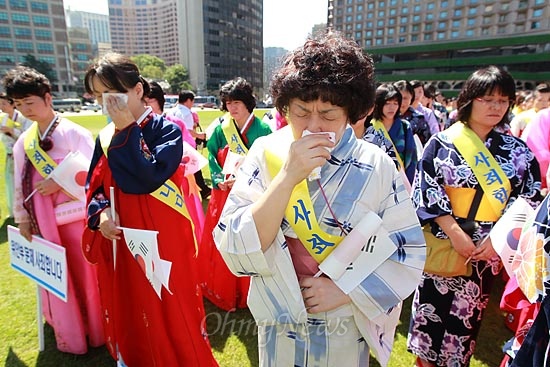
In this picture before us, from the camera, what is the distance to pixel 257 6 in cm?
9125

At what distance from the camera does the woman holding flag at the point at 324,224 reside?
1.21 meters

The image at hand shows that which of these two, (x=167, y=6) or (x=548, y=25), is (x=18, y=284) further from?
(x=167, y=6)

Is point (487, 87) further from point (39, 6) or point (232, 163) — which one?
point (39, 6)

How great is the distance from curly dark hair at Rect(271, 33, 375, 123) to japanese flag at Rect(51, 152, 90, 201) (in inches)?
73.0

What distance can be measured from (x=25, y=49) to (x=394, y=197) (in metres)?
82.9

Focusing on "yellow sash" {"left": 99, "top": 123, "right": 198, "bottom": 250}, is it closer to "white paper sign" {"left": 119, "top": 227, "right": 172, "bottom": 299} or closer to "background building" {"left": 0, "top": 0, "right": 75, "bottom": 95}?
"white paper sign" {"left": 119, "top": 227, "right": 172, "bottom": 299}

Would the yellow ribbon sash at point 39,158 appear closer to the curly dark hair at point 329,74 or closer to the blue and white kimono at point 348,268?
the blue and white kimono at point 348,268

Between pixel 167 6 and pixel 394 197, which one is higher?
pixel 167 6

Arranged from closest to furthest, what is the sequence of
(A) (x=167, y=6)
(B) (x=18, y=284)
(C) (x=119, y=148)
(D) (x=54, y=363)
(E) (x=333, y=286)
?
(E) (x=333, y=286), (C) (x=119, y=148), (D) (x=54, y=363), (B) (x=18, y=284), (A) (x=167, y=6)

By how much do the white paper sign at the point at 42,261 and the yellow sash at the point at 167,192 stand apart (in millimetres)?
830

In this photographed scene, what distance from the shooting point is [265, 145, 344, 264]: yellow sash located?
1295mm

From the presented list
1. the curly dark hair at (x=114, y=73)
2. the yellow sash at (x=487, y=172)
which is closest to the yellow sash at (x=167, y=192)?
the curly dark hair at (x=114, y=73)

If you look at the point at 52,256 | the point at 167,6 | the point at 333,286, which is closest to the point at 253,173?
the point at 333,286

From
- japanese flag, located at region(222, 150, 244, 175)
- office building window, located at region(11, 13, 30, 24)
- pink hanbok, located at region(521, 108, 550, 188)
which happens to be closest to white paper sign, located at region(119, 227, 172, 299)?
japanese flag, located at region(222, 150, 244, 175)
